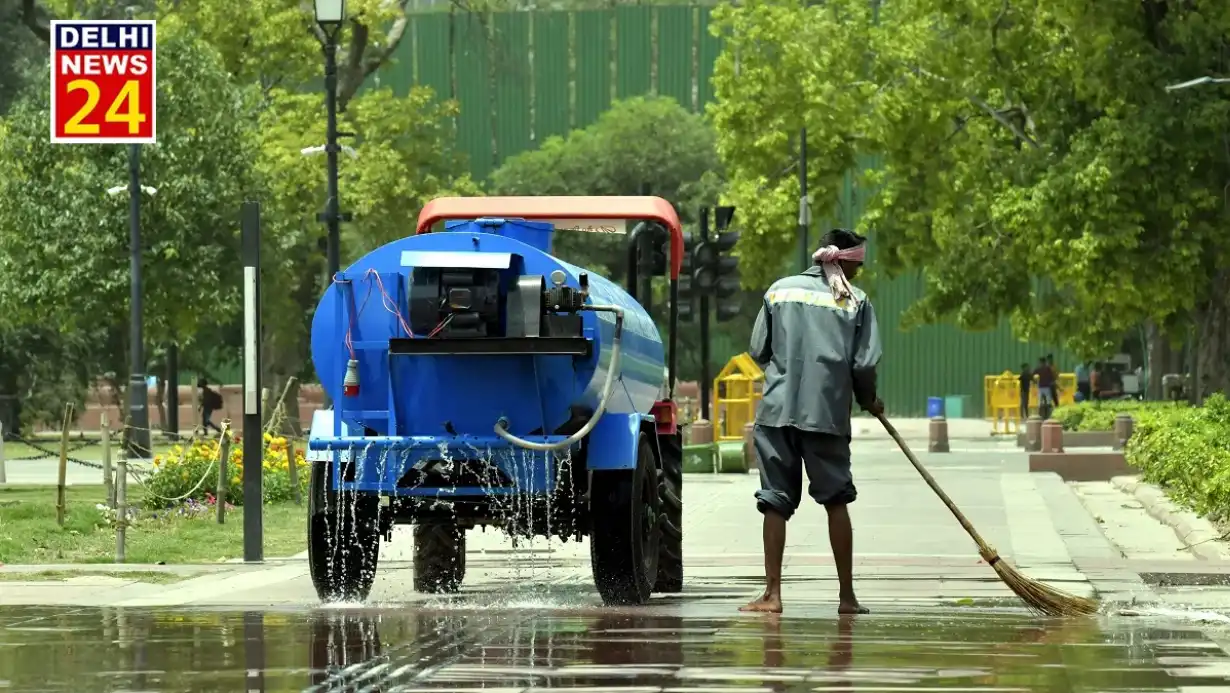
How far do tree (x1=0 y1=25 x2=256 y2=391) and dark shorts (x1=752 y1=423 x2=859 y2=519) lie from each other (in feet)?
120

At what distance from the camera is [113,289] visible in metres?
48.3

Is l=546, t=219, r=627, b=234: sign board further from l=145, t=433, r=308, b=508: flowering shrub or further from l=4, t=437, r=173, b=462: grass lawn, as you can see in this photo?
l=4, t=437, r=173, b=462: grass lawn

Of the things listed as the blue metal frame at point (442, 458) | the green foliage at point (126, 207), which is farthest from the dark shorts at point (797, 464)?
the green foliage at point (126, 207)

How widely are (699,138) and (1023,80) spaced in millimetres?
27855

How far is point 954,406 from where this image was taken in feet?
244

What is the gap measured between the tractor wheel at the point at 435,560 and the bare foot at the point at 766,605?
9.19 ft

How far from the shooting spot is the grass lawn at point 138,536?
59.5 feet

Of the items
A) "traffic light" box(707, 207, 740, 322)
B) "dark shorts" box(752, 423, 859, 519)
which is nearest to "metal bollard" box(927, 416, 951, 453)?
"traffic light" box(707, 207, 740, 322)

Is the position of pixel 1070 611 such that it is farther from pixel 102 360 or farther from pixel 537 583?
pixel 102 360

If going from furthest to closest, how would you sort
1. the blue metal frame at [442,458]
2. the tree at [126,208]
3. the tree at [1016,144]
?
the tree at [126,208] → the tree at [1016,144] → the blue metal frame at [442,458]

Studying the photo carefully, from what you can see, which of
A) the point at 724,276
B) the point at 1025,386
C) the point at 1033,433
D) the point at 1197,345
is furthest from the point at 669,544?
the point at 1025,386

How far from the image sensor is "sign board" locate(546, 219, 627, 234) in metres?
15.7

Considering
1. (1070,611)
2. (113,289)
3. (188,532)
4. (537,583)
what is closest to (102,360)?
(113,289)

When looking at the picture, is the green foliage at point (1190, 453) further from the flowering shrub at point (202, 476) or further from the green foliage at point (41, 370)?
the green foliage at point (41, 370)
